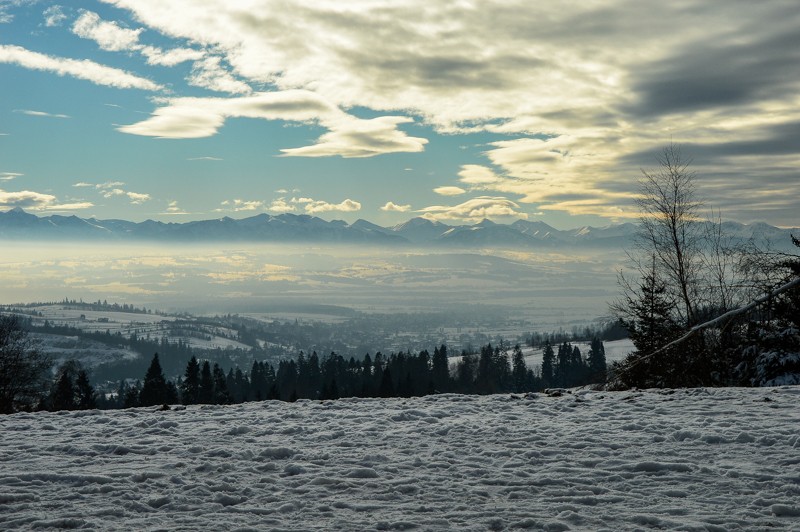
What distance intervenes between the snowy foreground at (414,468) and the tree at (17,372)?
103 feet

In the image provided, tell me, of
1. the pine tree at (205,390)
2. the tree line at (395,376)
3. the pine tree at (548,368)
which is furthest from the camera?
the pine tree at (548,368)

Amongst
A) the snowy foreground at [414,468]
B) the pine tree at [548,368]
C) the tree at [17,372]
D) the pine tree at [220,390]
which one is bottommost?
the pine tree at [548,368]

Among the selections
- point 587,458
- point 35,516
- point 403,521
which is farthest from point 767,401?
point 35,516

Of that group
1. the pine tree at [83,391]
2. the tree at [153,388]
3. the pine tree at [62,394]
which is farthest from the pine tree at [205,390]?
the pine tree at [62,394]

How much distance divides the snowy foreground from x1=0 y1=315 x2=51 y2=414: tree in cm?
3137

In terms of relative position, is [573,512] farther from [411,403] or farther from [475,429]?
[411,403]

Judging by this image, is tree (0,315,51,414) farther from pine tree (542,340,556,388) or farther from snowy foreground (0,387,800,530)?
pine tree (542,340,556,388)

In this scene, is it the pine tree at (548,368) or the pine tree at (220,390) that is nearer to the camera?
the pine tree at (220,390)

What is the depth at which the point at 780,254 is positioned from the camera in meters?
7.39

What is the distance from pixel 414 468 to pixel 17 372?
39877 mm

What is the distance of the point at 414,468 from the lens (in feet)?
27.6

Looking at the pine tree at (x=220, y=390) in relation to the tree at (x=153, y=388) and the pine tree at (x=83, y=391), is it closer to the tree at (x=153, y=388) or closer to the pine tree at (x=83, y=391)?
the tree at (x=153, y=388)

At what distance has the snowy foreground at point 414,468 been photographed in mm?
6480

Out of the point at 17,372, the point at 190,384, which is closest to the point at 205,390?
the point at 190,384
